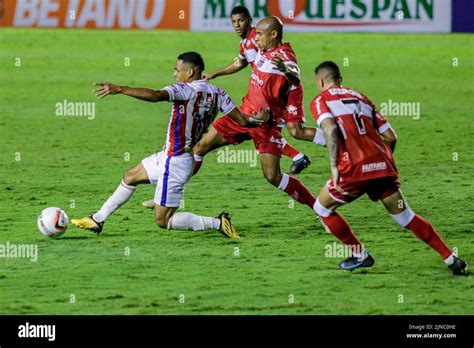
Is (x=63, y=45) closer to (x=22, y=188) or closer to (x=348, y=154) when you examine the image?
(x=22, y=188)

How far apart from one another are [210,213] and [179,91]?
2637 mm

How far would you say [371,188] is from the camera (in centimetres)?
1075

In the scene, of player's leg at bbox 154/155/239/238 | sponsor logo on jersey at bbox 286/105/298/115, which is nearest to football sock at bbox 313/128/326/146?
sponsor logo on jersey at bbox 286/105/298/115

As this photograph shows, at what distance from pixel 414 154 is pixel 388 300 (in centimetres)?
884

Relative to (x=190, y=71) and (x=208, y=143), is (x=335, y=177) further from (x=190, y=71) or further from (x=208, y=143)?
(x=208, y=143)

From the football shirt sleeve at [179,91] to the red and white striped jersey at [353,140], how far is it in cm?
166

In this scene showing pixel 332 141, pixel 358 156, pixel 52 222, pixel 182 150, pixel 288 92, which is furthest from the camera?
pixel 288 92

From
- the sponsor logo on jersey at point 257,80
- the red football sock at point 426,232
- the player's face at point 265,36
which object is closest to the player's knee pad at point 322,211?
the red football sock at point 426,232

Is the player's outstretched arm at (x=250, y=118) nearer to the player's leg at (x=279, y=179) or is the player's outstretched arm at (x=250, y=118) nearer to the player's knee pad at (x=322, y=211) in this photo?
the player's leg at (x=279, y=179)

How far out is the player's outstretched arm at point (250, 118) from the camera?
12180 mm

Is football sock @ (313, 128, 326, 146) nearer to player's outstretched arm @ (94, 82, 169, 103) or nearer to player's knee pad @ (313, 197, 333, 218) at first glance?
player's knee pad @ (313, 197, 333, 218)

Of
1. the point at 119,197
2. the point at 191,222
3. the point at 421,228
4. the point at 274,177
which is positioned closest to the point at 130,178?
the point at 119,197

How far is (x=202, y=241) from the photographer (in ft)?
41.3

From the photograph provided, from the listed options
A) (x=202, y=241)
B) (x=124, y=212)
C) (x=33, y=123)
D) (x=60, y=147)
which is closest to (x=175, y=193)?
(x=202, y=241)
